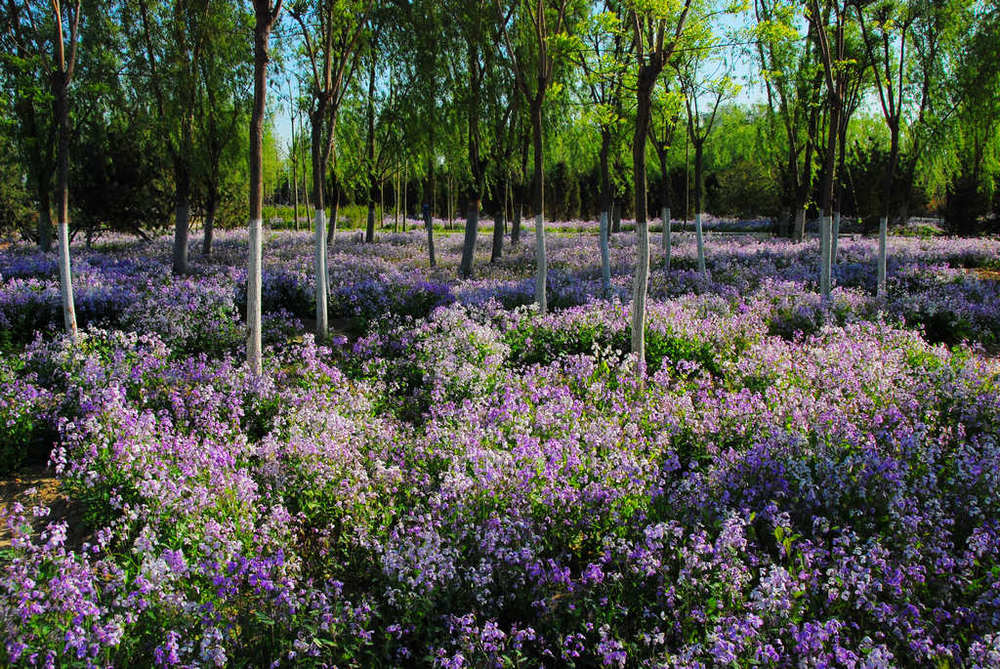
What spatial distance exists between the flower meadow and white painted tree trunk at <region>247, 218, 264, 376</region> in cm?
39

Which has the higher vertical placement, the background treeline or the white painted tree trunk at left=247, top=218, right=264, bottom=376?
the background treeline

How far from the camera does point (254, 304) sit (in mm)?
8227

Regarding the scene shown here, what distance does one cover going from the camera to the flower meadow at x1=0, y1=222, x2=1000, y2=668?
3502mm

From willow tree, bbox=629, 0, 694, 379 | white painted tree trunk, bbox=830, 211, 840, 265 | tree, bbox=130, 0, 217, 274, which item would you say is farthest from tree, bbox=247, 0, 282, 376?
white painted tree trunk, bbox=830, 211, 840, 265

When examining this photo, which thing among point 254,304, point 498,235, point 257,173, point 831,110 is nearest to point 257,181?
point 257,173

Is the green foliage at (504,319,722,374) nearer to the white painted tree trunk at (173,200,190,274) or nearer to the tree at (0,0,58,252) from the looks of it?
the white painted tree trunk at (173,200,190,274)

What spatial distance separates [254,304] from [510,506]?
524cm

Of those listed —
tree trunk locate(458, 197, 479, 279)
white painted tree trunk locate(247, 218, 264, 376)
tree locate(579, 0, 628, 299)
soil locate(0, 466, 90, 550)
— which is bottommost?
soil locate(0, 466, 90, 550)

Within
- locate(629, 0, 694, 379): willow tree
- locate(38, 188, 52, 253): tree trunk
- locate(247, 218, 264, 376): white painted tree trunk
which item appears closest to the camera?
locate(629, 0, 694, 379): willow tree

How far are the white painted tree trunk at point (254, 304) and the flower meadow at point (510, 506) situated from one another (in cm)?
39

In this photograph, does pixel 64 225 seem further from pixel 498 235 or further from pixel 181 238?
pixel 498 235

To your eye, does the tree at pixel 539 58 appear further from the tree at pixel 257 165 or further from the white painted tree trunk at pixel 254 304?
the white painted tree trunk at pixel 254 304

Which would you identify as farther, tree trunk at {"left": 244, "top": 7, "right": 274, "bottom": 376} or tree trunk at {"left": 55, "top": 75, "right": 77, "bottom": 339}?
tree trunk at {"left": 55, "top": 75, "right": 77, "bottom": 339}

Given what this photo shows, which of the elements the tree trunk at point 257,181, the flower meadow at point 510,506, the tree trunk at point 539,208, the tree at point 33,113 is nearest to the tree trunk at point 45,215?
the tree at point 33,113
